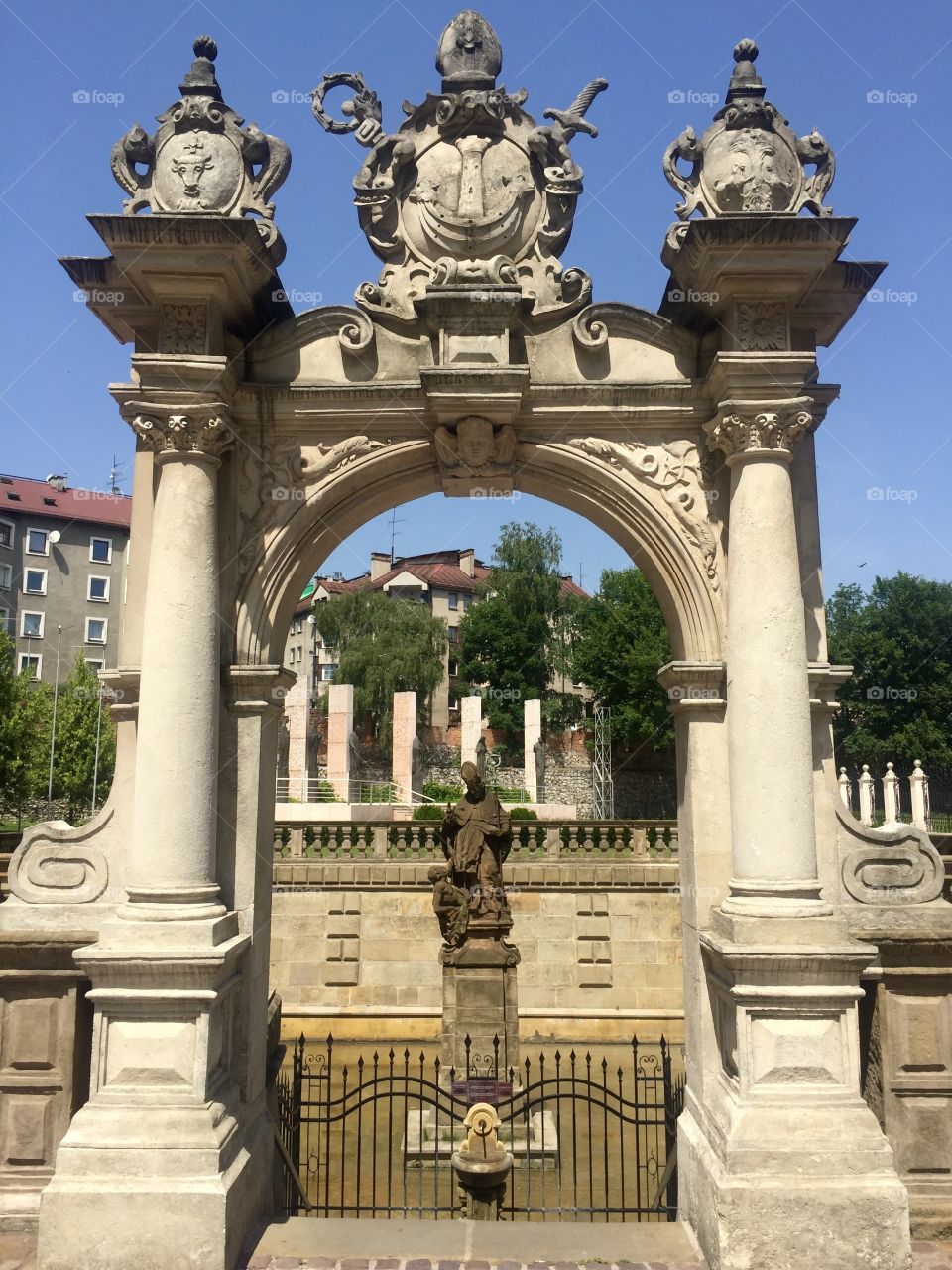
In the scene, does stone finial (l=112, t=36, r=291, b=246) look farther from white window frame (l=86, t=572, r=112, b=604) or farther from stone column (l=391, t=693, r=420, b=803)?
white window frame (l=86, t=572, r=112, b=604)

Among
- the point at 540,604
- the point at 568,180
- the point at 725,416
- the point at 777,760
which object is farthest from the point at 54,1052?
the point at 540,604

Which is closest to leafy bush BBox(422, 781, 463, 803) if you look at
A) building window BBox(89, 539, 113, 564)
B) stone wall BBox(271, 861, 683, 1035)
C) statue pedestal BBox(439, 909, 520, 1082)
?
stone wall BBox(271, 861, 683, 1035)

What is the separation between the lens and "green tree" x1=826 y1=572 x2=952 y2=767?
41062 mm

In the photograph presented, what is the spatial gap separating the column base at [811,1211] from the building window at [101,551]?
50645 millimetres

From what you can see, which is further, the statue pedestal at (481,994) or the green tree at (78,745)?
the green tree at (78,745)

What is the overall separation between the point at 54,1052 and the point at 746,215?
6766mm

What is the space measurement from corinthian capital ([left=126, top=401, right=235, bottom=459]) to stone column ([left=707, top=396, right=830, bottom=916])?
3.30 m

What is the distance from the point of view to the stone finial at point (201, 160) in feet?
20.5

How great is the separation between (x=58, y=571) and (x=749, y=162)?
49.0 metres

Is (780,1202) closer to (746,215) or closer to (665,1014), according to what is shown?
(746,215)

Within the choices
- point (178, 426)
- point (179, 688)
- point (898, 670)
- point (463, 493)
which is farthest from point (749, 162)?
point (898, 670)

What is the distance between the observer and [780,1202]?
5.21 m

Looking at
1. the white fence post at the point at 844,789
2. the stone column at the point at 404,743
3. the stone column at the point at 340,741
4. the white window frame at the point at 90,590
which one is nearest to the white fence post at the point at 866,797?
the white fence post at the point at 844,789

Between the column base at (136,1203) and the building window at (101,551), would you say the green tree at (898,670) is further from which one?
the column base at (136,1203)
